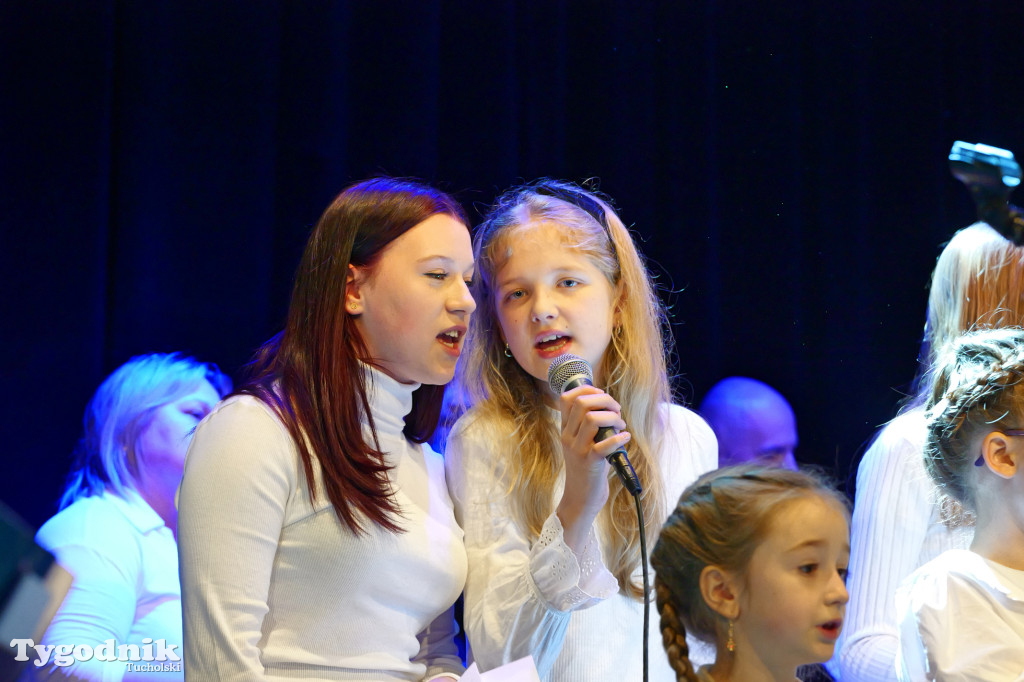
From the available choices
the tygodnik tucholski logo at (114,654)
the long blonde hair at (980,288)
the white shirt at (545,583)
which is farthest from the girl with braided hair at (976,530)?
the tygodnik tucholski logo at (114,654)

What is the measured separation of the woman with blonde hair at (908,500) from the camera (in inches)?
77.5

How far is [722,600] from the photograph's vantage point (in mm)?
1463

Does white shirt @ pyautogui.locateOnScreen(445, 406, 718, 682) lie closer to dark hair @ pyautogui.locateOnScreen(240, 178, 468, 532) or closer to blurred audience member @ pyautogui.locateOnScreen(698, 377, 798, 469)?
dark hair @ pyautogui.locateOnScreen(240, 178, 468, 532)

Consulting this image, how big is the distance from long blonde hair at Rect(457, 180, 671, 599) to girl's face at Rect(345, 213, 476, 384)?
28cm

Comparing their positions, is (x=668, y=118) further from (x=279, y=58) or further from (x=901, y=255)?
(x=279, y=58)

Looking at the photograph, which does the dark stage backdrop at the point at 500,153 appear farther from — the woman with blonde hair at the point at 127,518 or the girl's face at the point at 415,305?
the girl's face at the point at 415,305

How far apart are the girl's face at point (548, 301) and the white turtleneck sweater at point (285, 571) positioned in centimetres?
35

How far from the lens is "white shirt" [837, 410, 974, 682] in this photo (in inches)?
77.2

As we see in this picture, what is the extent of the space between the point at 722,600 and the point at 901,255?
230 cm

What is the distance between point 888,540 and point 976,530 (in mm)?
256

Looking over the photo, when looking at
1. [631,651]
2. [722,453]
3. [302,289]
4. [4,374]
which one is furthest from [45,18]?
[722,453]

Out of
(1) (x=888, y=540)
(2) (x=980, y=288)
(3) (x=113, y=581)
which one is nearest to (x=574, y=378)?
(1) (x=888, y=540)

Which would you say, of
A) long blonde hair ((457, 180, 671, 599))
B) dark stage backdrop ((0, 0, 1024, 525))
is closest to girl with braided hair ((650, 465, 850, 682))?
long blonde hair ((457, 180, 671, 599))

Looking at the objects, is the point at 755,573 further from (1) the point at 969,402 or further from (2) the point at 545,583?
(1) the point at 969,402
